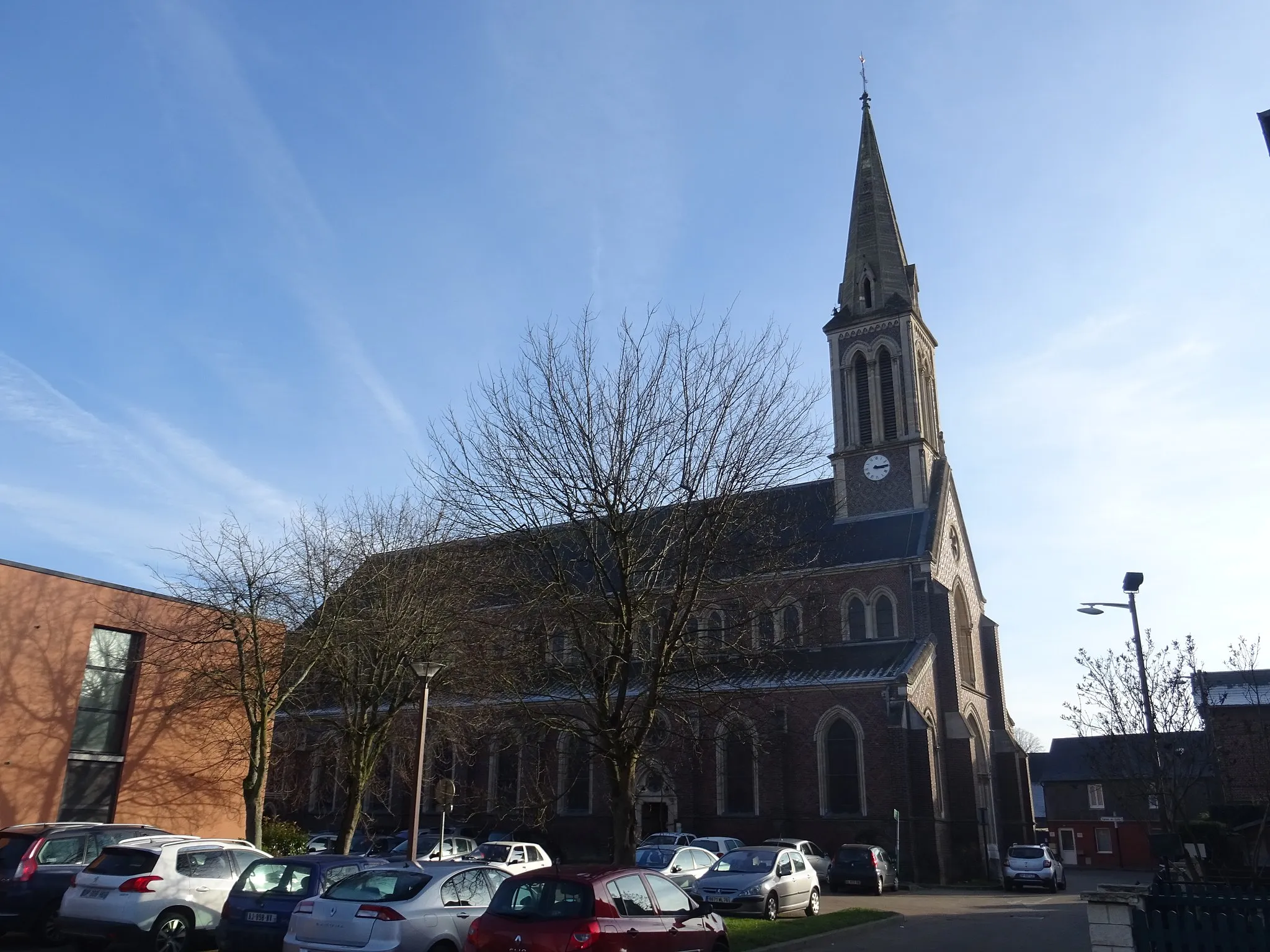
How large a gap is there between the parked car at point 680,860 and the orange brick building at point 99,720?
10270 mm

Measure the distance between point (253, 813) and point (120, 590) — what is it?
19.1 ft

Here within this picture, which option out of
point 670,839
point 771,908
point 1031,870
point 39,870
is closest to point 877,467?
point 1031,870

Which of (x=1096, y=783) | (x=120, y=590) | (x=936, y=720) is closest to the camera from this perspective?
(x=120, y=590)

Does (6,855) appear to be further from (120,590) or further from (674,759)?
(674,759)

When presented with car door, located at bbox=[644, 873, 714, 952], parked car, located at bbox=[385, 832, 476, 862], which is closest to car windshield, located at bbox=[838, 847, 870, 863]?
parked car, located at bbox=[385, 832, 476, 862]

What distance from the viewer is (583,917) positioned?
954cm

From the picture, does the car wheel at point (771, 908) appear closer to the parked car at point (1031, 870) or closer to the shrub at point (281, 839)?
the shrub at point (281, 839)

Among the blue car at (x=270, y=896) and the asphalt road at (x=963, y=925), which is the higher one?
the blue car at (x=270, y=896)

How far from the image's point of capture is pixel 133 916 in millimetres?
11992

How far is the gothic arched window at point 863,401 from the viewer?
42297mm

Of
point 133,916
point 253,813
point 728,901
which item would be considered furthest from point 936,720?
point 133,916

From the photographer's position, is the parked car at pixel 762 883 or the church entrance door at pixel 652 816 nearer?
the parked car at pixel 762 883

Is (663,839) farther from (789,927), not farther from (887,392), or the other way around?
(887,392)

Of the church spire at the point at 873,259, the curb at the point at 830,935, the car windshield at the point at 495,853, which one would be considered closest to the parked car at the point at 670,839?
the car windshield at the point at 495,853
